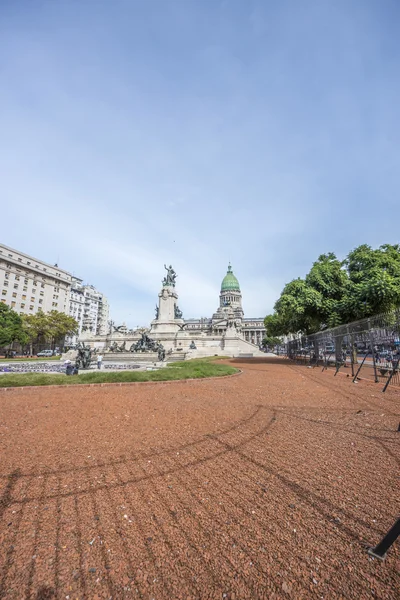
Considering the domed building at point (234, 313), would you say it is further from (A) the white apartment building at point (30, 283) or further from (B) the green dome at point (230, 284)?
(A) the white apartment building at point (30, 283)

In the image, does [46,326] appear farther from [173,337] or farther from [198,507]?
[198,507]

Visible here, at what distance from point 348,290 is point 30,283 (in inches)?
2847

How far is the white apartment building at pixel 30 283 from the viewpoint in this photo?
64.7 metres

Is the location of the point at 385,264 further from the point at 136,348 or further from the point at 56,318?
the point at 56,318

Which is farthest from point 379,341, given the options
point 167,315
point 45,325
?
point 45,325

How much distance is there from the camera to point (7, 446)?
17.9 feet

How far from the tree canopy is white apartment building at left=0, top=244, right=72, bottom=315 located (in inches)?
2509

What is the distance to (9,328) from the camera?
1873 inches

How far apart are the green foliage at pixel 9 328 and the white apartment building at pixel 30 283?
14.0 m

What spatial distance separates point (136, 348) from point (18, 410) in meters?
30.0

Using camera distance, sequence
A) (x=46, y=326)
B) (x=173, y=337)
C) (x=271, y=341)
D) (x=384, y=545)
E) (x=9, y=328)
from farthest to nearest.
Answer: (x=271, y=341)
(x=46, y=326)
(x=173, y=337)
(x=9, y=328)
(x=384, y=545)

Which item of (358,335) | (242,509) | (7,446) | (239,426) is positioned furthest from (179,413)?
(358,335)

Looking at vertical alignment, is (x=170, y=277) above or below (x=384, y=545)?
above

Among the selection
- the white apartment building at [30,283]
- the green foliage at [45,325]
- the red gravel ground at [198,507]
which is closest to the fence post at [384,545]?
the red gravel ground at [198,507]
